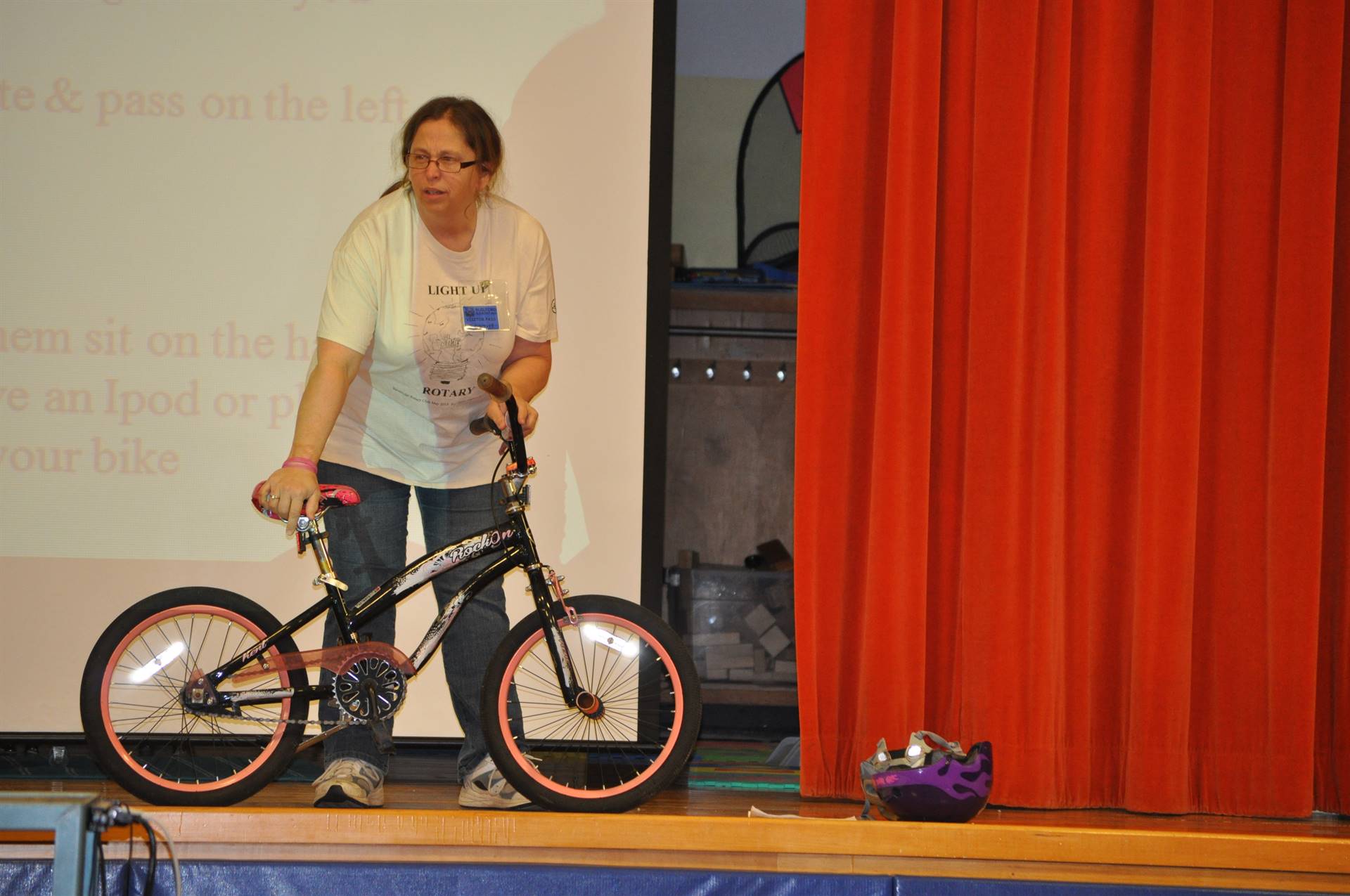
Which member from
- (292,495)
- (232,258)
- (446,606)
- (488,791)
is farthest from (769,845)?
(232,258)

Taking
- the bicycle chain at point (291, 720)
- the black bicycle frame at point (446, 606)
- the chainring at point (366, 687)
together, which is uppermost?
the black bicycle frame at point (446, 606)

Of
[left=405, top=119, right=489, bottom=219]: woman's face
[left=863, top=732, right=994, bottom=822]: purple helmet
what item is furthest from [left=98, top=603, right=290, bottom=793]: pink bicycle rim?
[left=863, top=732, right=994, bottom=822]: purple helmet

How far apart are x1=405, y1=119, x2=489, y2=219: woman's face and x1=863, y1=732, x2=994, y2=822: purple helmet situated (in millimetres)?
1391

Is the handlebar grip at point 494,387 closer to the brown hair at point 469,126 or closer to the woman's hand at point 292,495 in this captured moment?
the woman's hand at point 292,495

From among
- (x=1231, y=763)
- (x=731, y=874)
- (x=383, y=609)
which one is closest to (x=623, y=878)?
(x=731, y=874)

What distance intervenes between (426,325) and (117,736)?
92cm

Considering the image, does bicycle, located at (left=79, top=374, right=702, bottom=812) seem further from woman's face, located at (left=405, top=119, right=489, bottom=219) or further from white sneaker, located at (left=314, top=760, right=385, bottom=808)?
woman's face, located at (left=405, top=119, right=489, bottom=219)

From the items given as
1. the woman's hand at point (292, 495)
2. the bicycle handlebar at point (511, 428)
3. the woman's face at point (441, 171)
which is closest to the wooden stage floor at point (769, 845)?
the woman's hand at point (292, 495)

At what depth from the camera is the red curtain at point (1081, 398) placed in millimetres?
2691

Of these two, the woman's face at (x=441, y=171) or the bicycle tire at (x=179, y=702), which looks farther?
the woman's face at (x=441, y=171)

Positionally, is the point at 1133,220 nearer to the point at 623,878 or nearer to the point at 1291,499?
the point at 1291,499

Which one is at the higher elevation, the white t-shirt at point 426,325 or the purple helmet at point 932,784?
the white t-shirt at point 426,325

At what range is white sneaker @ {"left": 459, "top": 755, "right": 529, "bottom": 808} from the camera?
7.29ft

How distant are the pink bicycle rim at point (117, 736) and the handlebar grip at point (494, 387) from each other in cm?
59
